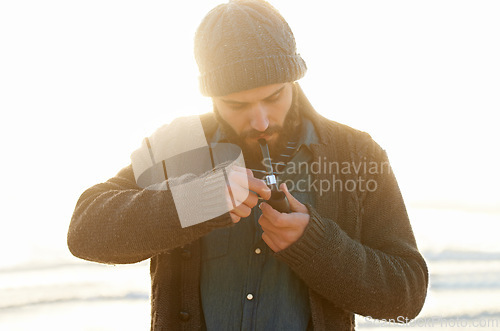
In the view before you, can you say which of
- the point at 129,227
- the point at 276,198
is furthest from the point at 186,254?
the point at 276,198

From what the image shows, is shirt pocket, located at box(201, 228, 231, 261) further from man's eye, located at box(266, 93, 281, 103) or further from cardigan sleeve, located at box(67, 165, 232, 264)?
man's eye, located at box(266, 93, 281, 103)

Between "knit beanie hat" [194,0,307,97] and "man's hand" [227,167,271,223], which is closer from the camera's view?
"man's hand" [227,167,271,223]

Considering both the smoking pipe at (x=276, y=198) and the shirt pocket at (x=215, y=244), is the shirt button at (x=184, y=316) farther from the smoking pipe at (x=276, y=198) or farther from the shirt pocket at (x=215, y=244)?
the smoking pipe at (x=276, y=198)

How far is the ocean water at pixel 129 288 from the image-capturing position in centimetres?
346

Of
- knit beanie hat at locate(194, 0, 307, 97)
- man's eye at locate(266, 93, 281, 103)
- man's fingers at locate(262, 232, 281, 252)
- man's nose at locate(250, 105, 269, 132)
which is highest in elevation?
knit beanie hat at locate(194, 0, 307, 97)

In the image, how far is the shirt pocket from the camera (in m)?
1.41

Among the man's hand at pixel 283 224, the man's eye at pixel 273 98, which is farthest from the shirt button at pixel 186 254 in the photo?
the man's eye at pixel 273 98

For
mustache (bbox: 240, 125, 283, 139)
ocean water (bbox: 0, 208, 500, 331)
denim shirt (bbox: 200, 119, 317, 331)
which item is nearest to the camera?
denim shirt (bbox: 200, 119, 317, 331)

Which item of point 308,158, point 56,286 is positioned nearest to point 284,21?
point 308,158

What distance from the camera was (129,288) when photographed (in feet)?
13.3

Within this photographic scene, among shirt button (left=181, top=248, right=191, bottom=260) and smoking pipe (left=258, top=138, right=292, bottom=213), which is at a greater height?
smoking pipe (left=258, top=138, right=292, bottom=213)

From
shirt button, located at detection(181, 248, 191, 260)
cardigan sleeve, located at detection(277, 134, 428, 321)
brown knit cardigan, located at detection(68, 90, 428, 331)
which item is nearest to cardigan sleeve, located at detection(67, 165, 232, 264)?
brown knit cardigan, located at detection(68, 90, 428, 331)

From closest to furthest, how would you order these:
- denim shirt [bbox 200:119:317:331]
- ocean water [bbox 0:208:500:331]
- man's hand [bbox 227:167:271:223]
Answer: man's hand [bbox 227:167:271:223] → denim shirt [bbox 200:119:317:331] → ocean water [bbox 0:208:500:331]

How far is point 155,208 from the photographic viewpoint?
1268mm
